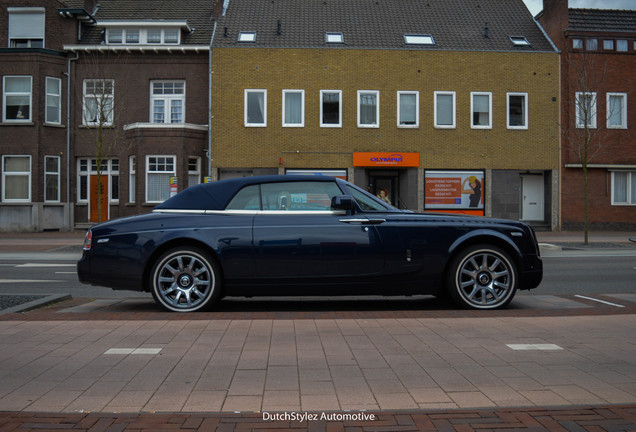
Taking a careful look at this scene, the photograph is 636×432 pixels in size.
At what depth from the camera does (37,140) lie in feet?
82.4

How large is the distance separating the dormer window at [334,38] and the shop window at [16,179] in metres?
14.0

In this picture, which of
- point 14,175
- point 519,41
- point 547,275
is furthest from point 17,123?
point 547,275

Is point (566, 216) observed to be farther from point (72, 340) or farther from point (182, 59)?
point (72, 340)

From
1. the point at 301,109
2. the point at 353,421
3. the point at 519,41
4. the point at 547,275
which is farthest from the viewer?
the point at 519,41

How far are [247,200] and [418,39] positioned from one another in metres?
21.9

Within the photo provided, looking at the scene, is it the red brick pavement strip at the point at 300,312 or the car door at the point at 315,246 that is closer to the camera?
the red brick pavement strip at the point at 300,312

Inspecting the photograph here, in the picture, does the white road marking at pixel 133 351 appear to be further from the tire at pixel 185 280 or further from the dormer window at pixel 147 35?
the dormer window at pixel 147 35

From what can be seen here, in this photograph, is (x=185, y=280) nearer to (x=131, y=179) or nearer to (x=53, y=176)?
(x=131, y=179)

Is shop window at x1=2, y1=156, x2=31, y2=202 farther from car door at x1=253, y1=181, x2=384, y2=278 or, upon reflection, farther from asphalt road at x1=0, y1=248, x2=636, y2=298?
car door at x1=253, y1=181, x2=384, y2=278

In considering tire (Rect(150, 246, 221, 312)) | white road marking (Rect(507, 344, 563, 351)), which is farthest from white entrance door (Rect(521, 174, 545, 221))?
white road marking (Rect(507, 344, 563, 351))

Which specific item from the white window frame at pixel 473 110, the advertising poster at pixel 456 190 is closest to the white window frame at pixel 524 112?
the white window frame at pixel 473 110

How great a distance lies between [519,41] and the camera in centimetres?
2678

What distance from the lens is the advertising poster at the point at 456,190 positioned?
83.9 ft

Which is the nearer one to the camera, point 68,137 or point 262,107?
point 262,107
